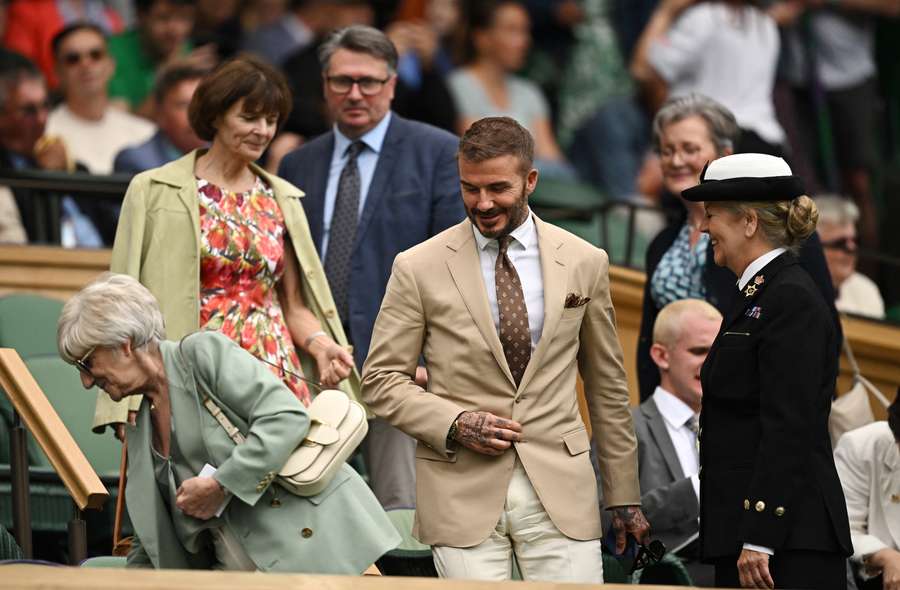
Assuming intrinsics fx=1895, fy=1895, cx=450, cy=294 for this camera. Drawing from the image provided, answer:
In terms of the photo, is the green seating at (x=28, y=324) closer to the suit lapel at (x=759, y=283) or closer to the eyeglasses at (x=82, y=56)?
the eyeglasses at (x=82, y=56)

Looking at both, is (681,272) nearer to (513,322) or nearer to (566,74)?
(513,322)

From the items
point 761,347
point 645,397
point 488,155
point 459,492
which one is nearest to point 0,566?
point 459,492

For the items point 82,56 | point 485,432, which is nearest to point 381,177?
point 485,432

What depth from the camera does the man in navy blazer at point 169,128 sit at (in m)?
9.22

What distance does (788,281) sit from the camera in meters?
5.23

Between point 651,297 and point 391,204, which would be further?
point 651,297

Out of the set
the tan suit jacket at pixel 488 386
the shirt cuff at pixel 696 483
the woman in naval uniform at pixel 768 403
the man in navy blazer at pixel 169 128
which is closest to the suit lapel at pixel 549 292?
the tan suit jacket at pixel 488 386

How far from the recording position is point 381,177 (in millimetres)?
7160

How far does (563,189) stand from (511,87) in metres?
0.70

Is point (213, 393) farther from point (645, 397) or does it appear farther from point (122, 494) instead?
point (645, 397)

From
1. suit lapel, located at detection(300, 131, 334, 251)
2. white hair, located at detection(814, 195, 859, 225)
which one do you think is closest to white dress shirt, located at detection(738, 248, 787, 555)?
suit lapel, located at detection(300, 131, 334, 251)

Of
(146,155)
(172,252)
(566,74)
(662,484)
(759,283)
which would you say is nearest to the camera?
(759,283)

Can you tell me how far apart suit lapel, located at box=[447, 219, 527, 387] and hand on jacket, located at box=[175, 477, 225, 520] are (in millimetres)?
871

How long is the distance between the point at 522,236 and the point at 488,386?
455 millimetres
